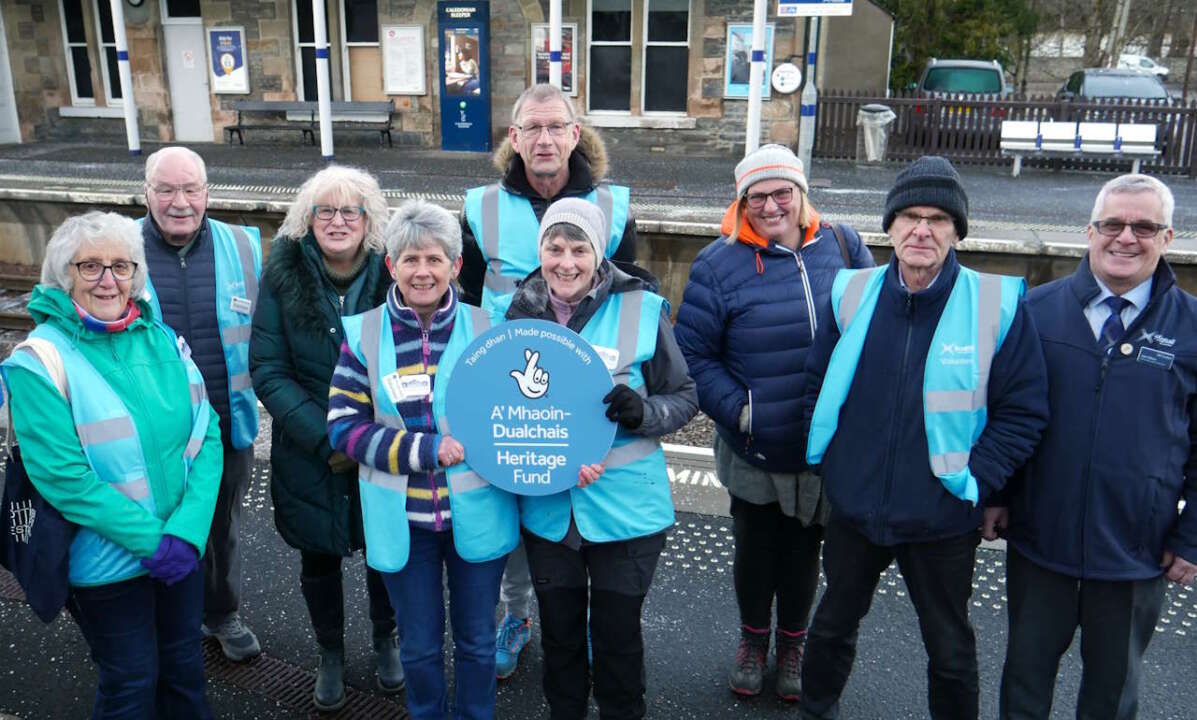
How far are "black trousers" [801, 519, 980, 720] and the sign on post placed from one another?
30.9 feet

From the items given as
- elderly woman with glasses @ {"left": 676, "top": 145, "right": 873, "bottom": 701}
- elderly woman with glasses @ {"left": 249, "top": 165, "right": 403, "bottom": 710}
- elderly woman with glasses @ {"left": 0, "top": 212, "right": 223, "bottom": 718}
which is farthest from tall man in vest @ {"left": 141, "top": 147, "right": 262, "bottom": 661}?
elderly woman with glasses @ {"left": 676, "top": 145, "right": 873, "bottom": 701}

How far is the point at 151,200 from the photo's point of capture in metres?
3.44

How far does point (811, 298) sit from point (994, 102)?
14527 mm

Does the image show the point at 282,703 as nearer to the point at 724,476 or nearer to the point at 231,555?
A: the point at 231,555

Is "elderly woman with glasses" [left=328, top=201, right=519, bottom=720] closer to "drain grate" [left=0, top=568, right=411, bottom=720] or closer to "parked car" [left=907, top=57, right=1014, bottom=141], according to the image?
"drain grate" [left=0, top=568, right=411, bottom=720]

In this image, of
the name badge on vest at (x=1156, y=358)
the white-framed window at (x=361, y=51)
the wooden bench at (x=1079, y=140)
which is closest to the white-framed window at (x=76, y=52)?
the white-framed window at (x=361, y=51)

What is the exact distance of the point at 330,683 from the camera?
11.8 ft

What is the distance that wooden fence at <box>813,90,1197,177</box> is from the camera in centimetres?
1516

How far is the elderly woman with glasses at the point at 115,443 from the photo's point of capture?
8.89ft

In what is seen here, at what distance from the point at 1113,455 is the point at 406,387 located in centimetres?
210

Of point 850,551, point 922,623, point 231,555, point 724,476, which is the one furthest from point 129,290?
point 922,623

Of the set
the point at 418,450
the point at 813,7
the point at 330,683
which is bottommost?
the point at 330,683

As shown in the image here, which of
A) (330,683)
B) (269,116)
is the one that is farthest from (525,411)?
(269,116)

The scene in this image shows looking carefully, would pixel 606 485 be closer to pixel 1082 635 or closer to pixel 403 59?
pixel 1082 635
